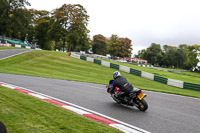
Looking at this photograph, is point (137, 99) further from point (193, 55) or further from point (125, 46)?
point (193, 55)

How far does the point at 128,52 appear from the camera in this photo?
293 ft

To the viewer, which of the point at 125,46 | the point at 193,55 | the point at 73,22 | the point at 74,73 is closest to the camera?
the point at 74,73

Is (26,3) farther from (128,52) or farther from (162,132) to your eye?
(162,132)

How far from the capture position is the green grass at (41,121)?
13.8 ft

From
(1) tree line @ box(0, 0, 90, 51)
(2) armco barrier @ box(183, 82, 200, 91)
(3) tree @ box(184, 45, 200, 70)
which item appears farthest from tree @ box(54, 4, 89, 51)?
(3) tree @ box(184, 45, 200, 70)

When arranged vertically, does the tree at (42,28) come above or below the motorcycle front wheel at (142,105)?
above

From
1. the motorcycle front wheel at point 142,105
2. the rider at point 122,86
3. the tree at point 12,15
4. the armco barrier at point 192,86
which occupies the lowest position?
the armco barrier at point 192,86

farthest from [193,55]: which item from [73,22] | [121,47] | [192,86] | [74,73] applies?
[74,73]

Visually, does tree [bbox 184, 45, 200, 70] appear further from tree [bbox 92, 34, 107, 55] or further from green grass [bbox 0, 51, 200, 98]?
green grass [bbox 0, 51, 200, 98]

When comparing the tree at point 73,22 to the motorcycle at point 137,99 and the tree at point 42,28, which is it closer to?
the tree at point 42,28

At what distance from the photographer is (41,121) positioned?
4684 mm

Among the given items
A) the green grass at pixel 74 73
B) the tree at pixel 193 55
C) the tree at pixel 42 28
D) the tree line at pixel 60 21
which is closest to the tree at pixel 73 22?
the tree line at pixel 60 21

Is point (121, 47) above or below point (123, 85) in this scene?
above

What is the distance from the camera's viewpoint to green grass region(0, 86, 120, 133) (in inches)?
165
